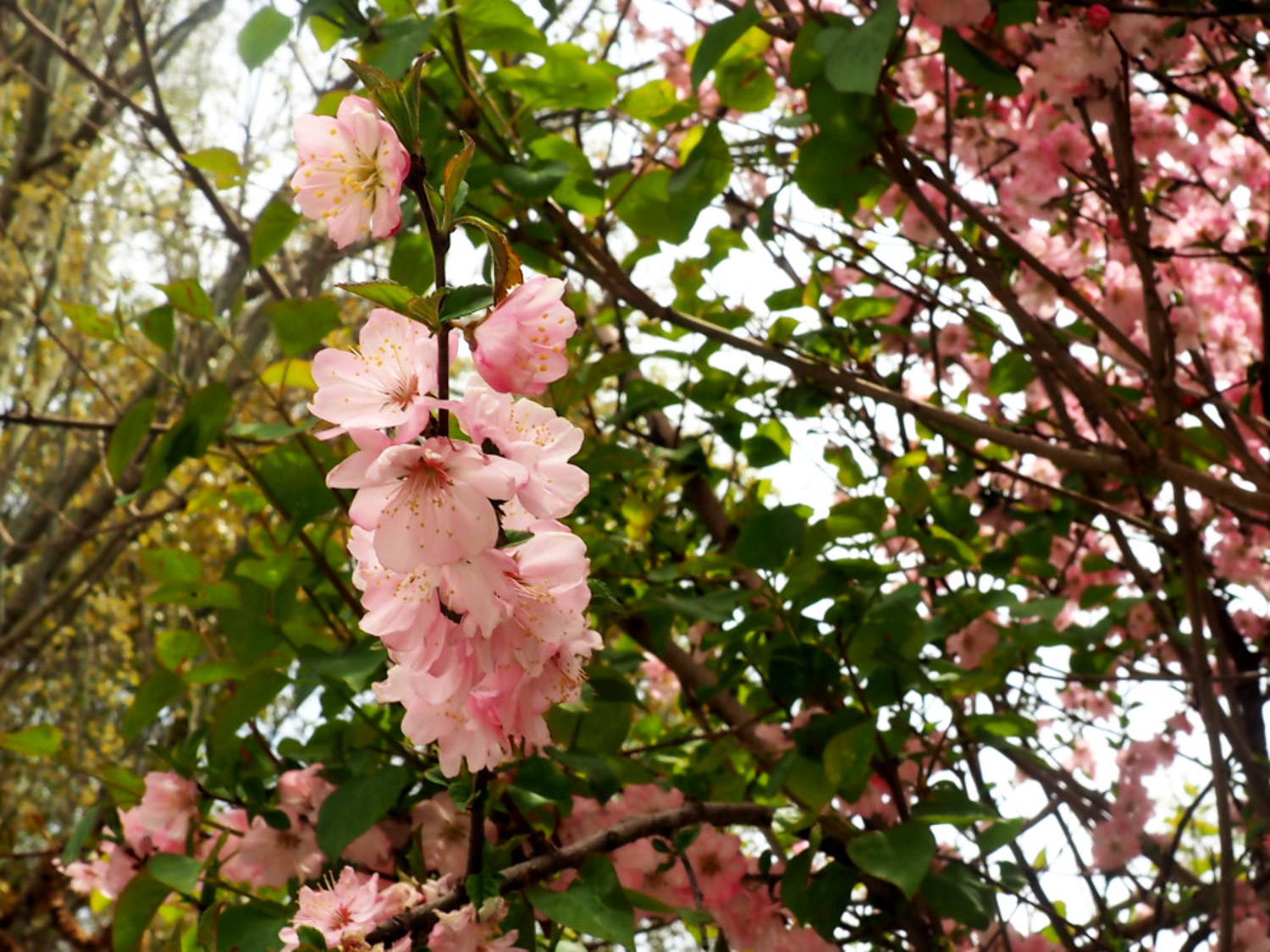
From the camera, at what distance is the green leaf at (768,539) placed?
3.65 feet

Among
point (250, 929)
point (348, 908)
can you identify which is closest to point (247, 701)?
point (250, 929)

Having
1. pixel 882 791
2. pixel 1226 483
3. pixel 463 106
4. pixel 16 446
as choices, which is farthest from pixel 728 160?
pixel 16 446

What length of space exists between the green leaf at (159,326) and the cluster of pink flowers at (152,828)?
465 millimetres

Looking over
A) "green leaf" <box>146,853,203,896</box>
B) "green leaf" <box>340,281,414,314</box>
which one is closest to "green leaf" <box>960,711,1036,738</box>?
"green leaf" <box>146,853,203,896</box>

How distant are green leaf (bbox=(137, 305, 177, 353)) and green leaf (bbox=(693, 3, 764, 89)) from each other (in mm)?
601

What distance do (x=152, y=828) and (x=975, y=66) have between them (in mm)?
1194

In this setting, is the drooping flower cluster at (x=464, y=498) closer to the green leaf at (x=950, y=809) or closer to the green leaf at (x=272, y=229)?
the green leaf at (x=950, y=809)

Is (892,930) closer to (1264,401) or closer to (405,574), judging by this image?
(405,574)

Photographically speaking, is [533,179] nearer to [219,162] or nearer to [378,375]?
[219,162]

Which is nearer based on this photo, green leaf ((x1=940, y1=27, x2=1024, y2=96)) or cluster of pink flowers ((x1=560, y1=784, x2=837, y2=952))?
green leaf ((x1=940, y1=27, x2=1024, y2=96))

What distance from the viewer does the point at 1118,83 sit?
138 centimetres

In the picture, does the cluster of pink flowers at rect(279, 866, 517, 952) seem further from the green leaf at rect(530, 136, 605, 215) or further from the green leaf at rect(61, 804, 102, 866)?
the green leaf at rect(530, 136, 605, 215)

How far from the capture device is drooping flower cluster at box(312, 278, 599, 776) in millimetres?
538

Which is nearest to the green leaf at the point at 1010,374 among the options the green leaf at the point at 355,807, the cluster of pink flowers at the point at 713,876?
the cluster of pink flowers at the point at 713,876
